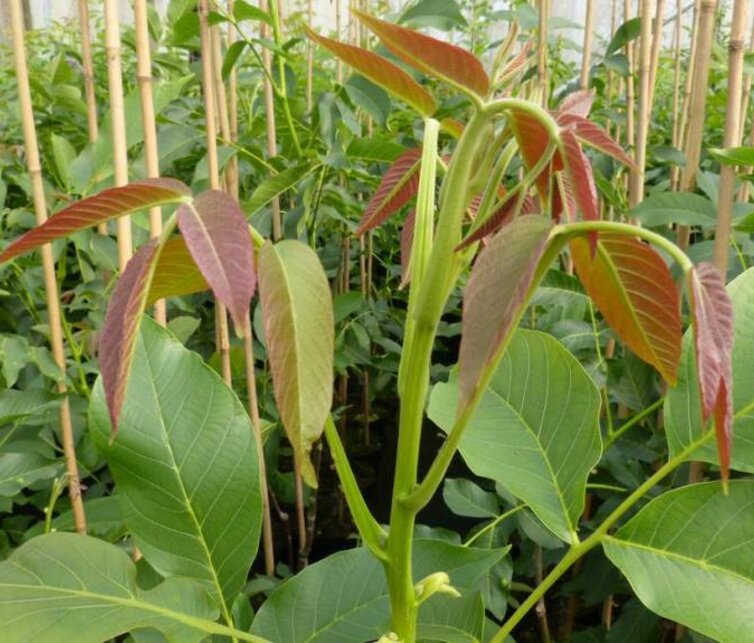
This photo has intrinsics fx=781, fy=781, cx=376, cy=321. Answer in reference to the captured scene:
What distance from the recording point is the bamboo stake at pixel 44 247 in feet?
2.48

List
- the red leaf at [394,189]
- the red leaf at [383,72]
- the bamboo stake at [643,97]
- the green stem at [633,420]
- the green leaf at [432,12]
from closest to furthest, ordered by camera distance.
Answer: the red leaf at [383,72]
the red leaf at [394,189]
the green stem at [633,420]
the bamboo stake at [643,97]
the green leaf at [432,12]

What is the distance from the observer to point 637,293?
41 cm

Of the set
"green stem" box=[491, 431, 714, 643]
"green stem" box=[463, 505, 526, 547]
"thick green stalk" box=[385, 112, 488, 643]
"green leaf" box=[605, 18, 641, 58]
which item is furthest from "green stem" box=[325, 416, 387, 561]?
"green leaf" box=[605, 18, 641, 58]

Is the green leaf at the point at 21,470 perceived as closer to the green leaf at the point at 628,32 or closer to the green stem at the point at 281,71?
the green stem at the point at 281,71

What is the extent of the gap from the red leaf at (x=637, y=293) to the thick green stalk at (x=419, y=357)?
0.07m

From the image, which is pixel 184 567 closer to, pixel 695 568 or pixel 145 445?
pixel 145 445

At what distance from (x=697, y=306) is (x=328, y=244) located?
1.20 m

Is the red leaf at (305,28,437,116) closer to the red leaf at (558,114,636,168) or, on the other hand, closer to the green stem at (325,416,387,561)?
the red leaf at (558,114,636,168)

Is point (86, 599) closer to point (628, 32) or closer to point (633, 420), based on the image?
point (633, 420)

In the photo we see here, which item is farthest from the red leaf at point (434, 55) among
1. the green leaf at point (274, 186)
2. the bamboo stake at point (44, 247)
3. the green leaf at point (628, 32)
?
the green leaf at point (628, 32)

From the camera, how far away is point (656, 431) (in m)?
0.88

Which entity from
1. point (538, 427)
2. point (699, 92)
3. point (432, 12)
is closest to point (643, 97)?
point (699, 92)

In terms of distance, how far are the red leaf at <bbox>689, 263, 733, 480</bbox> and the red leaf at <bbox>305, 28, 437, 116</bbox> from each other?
21 centimetres

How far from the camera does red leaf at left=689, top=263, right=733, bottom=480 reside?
1.03 ft
